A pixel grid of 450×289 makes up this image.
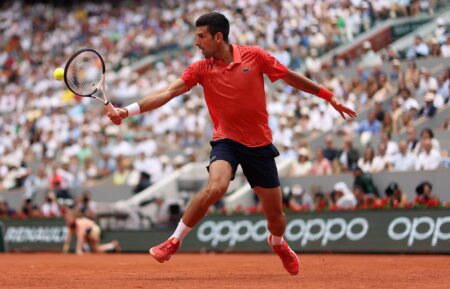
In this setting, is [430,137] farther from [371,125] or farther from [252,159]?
[252,159]

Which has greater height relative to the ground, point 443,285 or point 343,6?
point 343,6

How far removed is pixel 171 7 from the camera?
33500mm

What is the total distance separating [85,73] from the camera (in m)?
9.38

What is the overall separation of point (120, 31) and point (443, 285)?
27.2 m

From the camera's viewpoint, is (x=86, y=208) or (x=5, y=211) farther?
(x=5, y=211)

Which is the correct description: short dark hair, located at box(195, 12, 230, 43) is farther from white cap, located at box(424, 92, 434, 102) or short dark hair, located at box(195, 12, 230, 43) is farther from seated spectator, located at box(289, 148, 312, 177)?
seated spectator, located at box(289, 148, 312, 177)

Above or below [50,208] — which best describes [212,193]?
above

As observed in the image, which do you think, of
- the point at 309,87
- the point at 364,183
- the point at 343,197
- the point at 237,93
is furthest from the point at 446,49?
the point at 237,93

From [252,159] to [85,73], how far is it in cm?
189

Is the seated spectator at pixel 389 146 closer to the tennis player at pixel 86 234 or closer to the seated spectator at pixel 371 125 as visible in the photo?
the seated spectator at pixel 371 125

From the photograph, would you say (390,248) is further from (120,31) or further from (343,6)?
(120,31)

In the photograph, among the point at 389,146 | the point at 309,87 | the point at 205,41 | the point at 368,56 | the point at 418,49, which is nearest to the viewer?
the point at 205,41

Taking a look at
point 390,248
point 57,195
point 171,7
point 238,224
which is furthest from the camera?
point 171,7

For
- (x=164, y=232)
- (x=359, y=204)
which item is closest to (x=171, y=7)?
(x=164, y=232)
